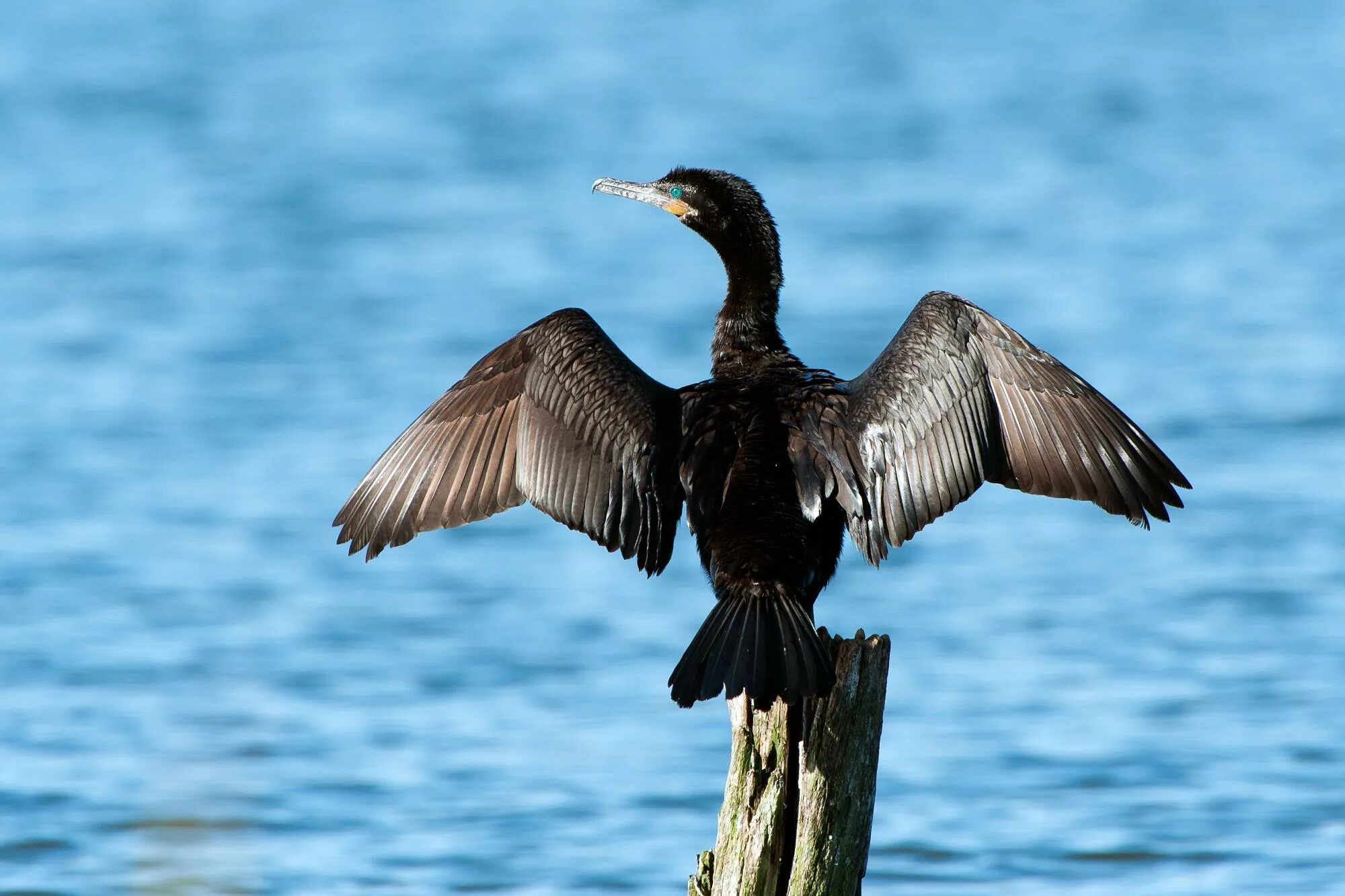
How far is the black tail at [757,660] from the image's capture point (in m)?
4.41

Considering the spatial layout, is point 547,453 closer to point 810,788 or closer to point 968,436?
point 968,436

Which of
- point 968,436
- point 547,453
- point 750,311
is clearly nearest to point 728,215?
point 750,311

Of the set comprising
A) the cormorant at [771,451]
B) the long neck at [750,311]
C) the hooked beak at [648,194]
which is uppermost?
the hooked beak at [648,194]

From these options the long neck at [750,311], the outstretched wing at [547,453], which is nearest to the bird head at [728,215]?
the long neck at [750,311]

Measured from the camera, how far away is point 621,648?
10195mm

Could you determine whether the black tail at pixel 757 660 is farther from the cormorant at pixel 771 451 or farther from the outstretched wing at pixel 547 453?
the outstretched wing at pixel 547 453

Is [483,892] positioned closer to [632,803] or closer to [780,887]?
[632,803]

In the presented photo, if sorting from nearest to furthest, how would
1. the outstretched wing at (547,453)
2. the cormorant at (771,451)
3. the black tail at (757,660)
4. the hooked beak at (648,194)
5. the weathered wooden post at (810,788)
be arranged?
the black tail at (757,660) < the weathered wooden post at (810,788) < the cormorant at (771,451) < the outstretched wing at (547,453) < the hooked beak at (648,194)

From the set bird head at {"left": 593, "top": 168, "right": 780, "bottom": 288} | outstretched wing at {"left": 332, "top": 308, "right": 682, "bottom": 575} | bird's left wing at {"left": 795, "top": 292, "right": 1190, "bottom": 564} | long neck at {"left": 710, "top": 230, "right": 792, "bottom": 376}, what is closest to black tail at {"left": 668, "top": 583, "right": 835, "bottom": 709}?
bird's left wing at {"left": 795, "top": 292, "right": 1190, "bottom": 564}

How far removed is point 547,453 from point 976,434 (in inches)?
50.9

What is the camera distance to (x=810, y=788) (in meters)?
4.66

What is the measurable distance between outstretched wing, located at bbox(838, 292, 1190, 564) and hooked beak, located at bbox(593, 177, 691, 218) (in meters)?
1.27

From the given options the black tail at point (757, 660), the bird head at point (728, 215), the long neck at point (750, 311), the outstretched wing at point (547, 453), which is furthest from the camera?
the bird head at point (728, 215)

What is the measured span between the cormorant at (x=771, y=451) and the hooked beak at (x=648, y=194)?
90 cm
